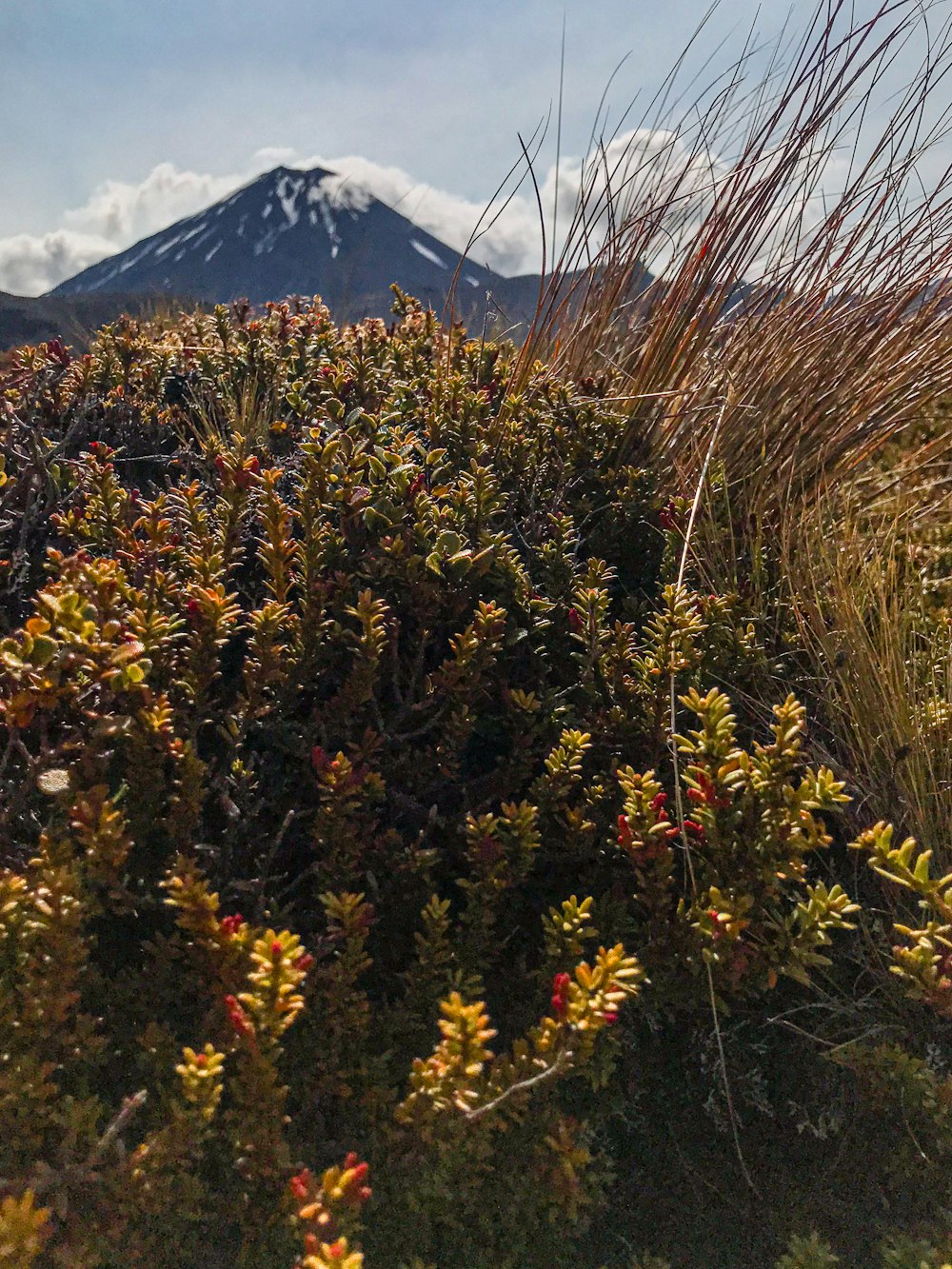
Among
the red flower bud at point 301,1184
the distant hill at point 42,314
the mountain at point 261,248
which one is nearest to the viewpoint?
the red flower bud at point 301,1184

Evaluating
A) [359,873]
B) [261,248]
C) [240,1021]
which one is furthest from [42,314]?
[261,248]

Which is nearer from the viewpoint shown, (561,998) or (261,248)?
(561,998)

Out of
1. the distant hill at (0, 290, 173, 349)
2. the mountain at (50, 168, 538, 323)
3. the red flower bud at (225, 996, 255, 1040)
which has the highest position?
the mountain at (50, 168, 538, 323)

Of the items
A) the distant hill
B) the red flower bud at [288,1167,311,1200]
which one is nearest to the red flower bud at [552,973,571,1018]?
the red flower bud at [288,1167,311,1200]

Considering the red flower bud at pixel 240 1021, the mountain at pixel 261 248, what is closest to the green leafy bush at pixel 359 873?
the red flower bud at pixel 240 1021

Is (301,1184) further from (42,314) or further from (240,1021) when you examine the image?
(42,314)

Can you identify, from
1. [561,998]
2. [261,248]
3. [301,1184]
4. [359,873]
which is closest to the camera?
[301,1184]

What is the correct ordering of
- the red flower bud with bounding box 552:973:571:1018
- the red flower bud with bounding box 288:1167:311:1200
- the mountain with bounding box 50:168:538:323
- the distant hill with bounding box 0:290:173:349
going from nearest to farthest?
the red flower bud with bounding box 288:1167:311:1200, the red flower bud with bounding box 552:973:571:1018, the distant hill with bounding box 0:290:173:349, the mountain with bounding box 50:168:538:323

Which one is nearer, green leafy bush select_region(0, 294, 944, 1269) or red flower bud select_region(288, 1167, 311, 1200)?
red flower bud select_region(288, 1167, 311, 1200)

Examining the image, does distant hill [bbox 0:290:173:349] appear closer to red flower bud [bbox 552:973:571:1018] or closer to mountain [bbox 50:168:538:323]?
red flower bud [bbox 552:973:571:1018]

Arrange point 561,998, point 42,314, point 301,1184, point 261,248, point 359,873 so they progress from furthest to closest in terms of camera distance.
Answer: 1. point 261,248
2. point 42,314
3. point 359,873
4. point 561,998
5. point 301,1184

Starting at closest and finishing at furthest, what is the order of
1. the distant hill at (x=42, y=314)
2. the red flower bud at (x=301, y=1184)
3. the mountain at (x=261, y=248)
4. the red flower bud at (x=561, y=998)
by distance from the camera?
the red flower bud at (x=301, y=1184) → the red flower bud at (x=561, y=998) → the distant hill at (x=42, y=314) → the mountain at (x=261, y=248)

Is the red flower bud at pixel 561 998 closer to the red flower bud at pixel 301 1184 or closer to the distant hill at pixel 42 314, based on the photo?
the red flower bud at pixel 301 1184

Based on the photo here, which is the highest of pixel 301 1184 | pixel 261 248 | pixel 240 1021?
pixel 261 248
